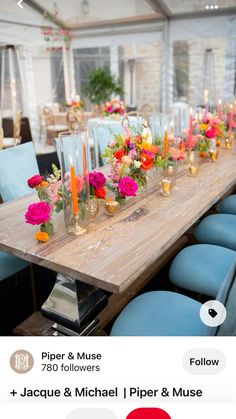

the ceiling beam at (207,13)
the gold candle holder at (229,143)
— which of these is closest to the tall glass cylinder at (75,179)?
the gold candle holder at (229,143)

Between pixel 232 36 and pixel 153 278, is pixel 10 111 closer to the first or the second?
pixel 232 36

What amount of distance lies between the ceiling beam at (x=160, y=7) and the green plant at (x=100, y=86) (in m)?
1.25

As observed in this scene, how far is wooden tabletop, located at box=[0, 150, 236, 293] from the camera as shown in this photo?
40.1 inches

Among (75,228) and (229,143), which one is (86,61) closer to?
(229,143)

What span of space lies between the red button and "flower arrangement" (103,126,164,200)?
32.7 inches

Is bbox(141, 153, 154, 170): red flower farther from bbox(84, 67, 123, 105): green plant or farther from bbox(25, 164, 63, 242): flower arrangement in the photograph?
bbox(84, 67, 123, 105): green plant

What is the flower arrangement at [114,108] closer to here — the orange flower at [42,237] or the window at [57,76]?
the window at [57,76]

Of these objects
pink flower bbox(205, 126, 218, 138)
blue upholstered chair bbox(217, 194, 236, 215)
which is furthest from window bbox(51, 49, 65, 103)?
blue upholstered chair bbox(217, 194, 236, 215)

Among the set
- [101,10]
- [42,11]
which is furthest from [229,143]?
[42,11]

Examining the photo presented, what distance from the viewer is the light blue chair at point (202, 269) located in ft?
4.50

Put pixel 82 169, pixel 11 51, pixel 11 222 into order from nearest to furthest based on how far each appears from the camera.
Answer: pixel 82 169 < pixel 11 222 < pixel 11 51

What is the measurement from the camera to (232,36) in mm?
5156

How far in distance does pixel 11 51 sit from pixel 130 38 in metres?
2.14

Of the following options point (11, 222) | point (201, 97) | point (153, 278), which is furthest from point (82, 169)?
point (201, 97)
